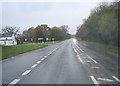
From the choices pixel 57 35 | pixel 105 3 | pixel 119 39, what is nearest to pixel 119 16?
pixel 119 39

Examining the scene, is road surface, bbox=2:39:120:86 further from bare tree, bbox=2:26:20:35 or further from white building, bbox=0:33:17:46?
bare tree, bbox=2:26:20:35

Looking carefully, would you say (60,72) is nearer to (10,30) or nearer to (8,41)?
(8,41)

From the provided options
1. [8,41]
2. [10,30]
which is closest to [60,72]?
[8,41]

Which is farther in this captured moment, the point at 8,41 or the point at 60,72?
the point at 8,41

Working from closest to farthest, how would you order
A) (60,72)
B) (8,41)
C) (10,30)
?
(60,72) < (8,41) < (10,30)

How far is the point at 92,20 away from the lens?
96.3ft

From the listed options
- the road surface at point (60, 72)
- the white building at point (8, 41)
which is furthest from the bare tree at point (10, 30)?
the road surface at point (60, 72)

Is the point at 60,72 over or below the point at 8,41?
below

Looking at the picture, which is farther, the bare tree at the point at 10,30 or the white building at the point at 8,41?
the bare tree at the point at 10,30

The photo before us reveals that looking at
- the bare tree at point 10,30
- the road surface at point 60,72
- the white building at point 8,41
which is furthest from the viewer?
the bare tree at point 10,30

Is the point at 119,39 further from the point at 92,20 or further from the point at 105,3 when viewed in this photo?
the point at 92,20

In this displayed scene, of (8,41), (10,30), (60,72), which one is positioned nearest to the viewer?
(60,72)

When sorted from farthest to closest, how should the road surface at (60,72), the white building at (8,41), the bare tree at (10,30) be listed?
the bare tree at (10,30) → the white building at (8,41) → the road surface at (60,72)

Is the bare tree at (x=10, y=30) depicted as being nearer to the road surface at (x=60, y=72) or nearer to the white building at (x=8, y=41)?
the white building at (x=8, y=41)
